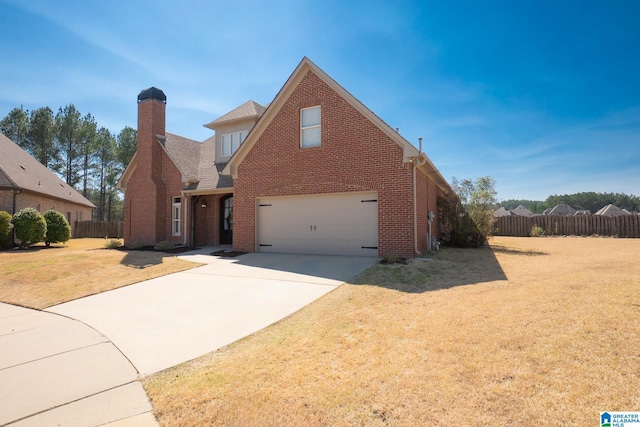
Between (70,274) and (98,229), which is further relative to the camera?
(98,229)

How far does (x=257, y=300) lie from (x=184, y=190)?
1161 centimetres

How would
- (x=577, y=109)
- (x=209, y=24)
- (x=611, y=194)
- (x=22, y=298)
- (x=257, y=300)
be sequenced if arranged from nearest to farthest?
(x=257, y=300), (x=22, y=298), (x=209, y=24), (x=577, y=109), (x=611, y=194)

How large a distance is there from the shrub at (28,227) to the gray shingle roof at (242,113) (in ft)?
35.2

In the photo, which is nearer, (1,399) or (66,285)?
(1,399)

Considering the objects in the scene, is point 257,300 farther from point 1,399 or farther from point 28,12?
point 28,12

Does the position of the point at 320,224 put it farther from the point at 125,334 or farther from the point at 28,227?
the point at 28,227

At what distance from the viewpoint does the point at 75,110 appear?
36.3m

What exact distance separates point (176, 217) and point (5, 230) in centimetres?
892

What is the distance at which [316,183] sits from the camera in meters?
11.6

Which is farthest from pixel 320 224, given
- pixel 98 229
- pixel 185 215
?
pixel 98 229

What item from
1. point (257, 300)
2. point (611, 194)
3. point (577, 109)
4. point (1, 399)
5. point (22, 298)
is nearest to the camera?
point (1, 399)

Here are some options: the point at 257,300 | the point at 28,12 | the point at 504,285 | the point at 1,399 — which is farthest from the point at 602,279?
the point at 28,12

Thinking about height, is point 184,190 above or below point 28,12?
below

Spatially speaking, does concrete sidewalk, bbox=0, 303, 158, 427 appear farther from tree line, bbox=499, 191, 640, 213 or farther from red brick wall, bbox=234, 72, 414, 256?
tree line, bbox=499, 191, 640, 213
